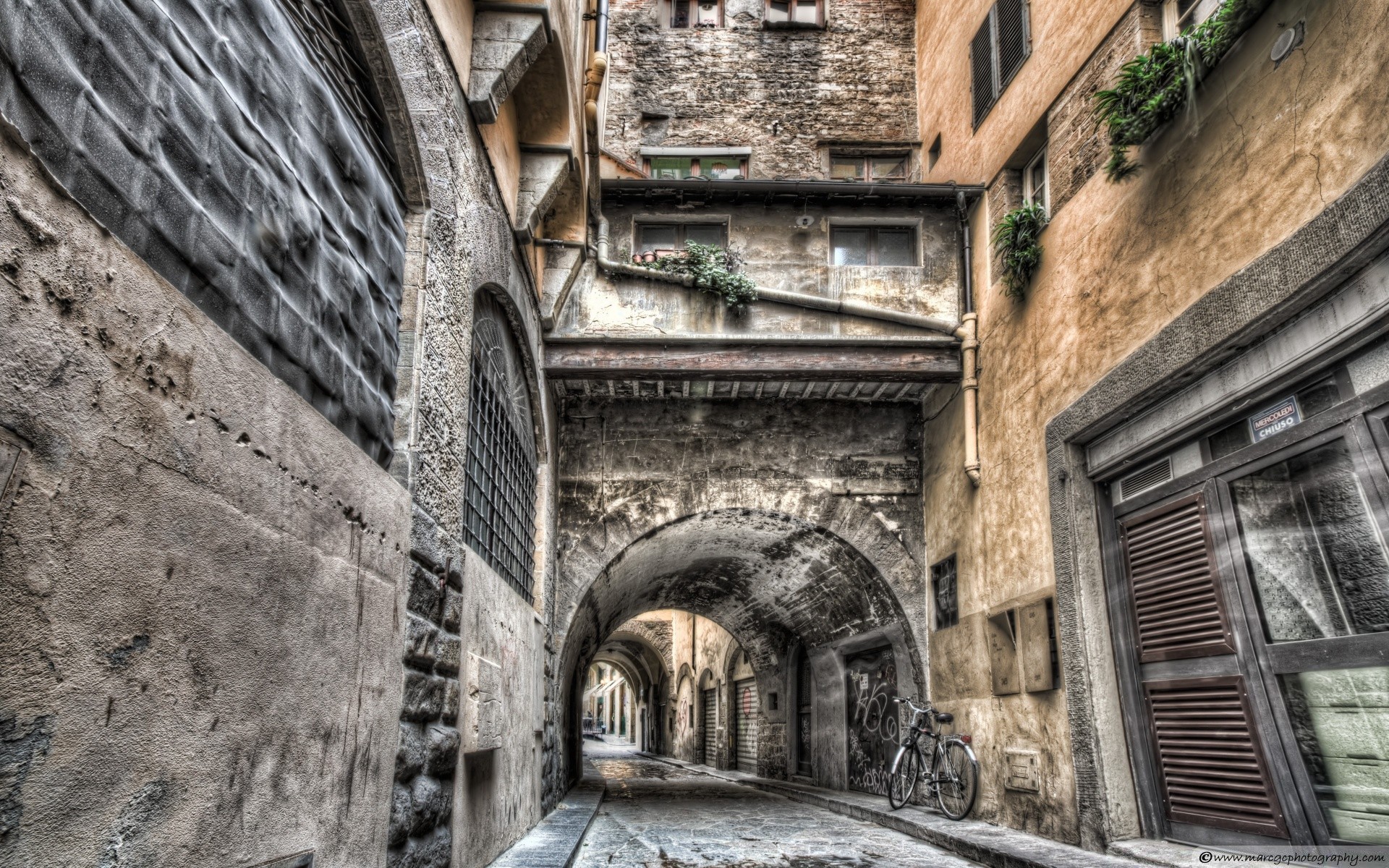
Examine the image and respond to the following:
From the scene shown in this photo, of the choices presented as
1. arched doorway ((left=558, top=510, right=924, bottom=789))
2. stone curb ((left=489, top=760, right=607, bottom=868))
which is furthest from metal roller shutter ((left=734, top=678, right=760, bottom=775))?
stone curb ((left=489, top=760, right=607, bottom=868))

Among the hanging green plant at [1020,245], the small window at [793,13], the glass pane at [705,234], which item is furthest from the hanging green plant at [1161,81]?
the small window at [793,13]

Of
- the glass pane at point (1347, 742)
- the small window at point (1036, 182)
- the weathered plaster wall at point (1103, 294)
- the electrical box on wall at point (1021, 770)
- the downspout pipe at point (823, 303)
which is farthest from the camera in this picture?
the downspout pipe at point (823, 303)

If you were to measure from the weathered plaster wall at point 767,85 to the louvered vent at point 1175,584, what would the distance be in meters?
8.25

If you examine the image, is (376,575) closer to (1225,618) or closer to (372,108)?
(372,108)

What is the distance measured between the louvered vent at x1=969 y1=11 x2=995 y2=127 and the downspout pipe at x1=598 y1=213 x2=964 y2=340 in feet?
7.18

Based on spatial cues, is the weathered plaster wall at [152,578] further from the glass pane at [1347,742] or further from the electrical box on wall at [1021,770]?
the electrical box on wall at [1021,770]

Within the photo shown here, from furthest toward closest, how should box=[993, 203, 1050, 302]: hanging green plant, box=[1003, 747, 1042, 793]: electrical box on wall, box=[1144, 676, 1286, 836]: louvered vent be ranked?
box=[993, 203, 1050, 302]: hanging green plant → box=[1003, 747, 1042, 793]: electrical box on wall → box=[1144, 676, 1286, 836]: louvered vent

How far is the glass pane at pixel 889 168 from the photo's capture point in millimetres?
12766

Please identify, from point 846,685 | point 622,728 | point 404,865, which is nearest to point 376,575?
point 404,865

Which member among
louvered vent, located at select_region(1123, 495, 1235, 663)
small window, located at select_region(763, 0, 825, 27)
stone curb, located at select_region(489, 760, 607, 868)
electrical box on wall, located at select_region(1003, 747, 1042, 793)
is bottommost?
stone curb, located at select_region(489, 760, 607, 868)

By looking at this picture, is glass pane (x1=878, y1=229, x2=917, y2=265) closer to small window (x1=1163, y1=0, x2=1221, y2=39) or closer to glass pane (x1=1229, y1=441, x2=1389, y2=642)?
small window (x1=1163, y1=0, x2=1221, y2=39)

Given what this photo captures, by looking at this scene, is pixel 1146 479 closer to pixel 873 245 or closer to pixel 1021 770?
pixel 1021 770

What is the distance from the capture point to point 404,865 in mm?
3729

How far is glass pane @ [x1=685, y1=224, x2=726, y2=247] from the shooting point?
10172 mm
